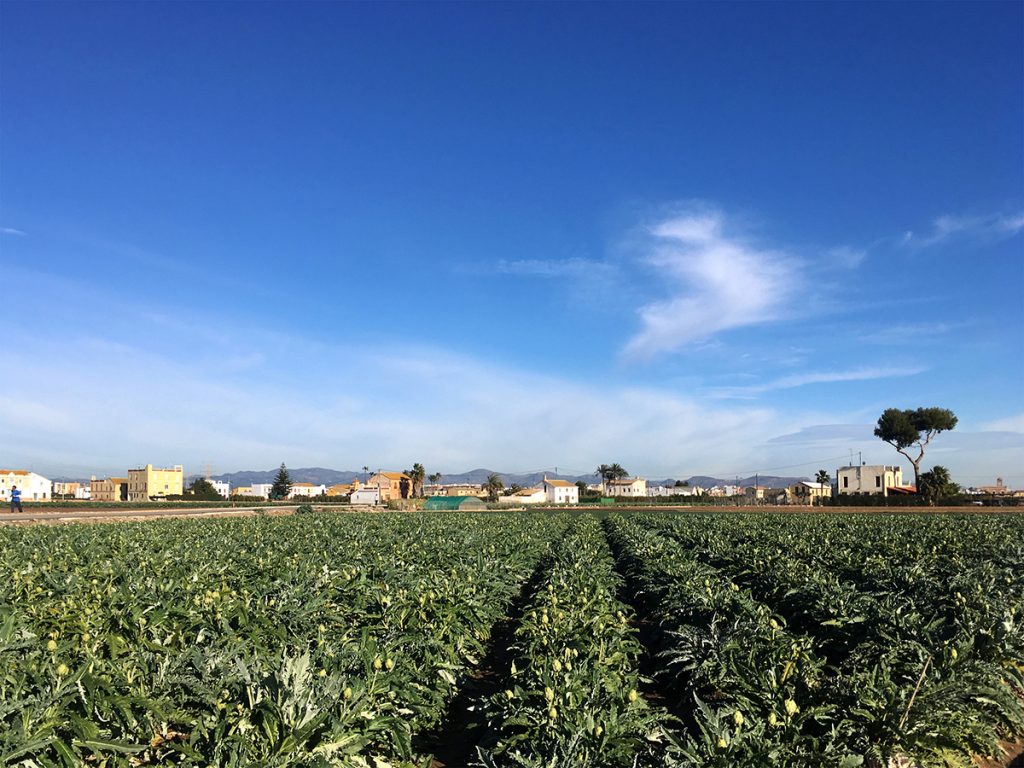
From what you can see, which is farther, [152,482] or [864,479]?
[152,482]

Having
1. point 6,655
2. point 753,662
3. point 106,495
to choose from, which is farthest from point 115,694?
point 106,495

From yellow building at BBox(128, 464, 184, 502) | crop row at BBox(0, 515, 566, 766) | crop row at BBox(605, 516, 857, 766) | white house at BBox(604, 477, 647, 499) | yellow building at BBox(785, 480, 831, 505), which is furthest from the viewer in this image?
white house at BBox(604, 477, 647, 499)

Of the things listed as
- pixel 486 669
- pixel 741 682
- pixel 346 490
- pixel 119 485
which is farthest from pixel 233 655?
pixel 346 490

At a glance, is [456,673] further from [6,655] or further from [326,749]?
[6,655]

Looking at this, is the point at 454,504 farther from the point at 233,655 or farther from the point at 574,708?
the point at 574,708

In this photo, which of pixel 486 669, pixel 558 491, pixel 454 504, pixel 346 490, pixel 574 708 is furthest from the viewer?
pixel 346 490

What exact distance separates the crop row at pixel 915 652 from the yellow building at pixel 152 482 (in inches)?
5149

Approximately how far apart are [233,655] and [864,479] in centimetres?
11057

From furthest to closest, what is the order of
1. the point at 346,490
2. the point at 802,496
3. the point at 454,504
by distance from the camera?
1. the point at 346,490
2. the point at 802,496
3. the point at 454,504

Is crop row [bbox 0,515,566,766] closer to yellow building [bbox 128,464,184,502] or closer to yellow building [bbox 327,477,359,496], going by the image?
yellow building [bbox 327,477,359,496]

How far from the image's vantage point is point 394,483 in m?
119

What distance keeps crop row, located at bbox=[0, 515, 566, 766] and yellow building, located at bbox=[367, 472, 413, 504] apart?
319ft

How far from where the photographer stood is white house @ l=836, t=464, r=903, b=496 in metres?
98.0

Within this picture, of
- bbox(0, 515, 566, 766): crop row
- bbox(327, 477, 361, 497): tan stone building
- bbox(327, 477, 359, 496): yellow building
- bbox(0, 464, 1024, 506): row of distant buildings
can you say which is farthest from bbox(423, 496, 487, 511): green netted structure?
bbox(0, 515, 566, 766): crop row
